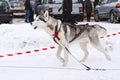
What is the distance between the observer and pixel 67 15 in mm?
18625

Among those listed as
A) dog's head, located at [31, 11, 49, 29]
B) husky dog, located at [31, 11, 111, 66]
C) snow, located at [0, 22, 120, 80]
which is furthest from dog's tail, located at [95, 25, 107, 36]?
dog's head, located at [31, 11, 49, 29]

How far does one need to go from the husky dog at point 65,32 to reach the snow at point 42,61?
507 mm

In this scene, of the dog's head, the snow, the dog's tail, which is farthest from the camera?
the dog's tail

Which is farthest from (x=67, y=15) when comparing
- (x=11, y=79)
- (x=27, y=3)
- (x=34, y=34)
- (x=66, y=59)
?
(x=11, y=79)

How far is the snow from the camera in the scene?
28.2 feet

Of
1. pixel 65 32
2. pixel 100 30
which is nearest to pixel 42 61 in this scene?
pixel 65 32

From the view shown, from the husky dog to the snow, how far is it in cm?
51

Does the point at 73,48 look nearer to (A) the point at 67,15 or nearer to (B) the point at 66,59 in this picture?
(B) the point at 66,59

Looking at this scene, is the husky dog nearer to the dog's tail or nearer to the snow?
the dog's tail

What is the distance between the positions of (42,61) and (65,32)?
1.51 m

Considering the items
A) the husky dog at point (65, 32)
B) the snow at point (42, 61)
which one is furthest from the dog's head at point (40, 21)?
the snow at point (42, 61)

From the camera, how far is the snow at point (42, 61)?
8609 mm

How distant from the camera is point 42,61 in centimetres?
1113

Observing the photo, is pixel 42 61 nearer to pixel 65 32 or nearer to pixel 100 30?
pixel 65 32
